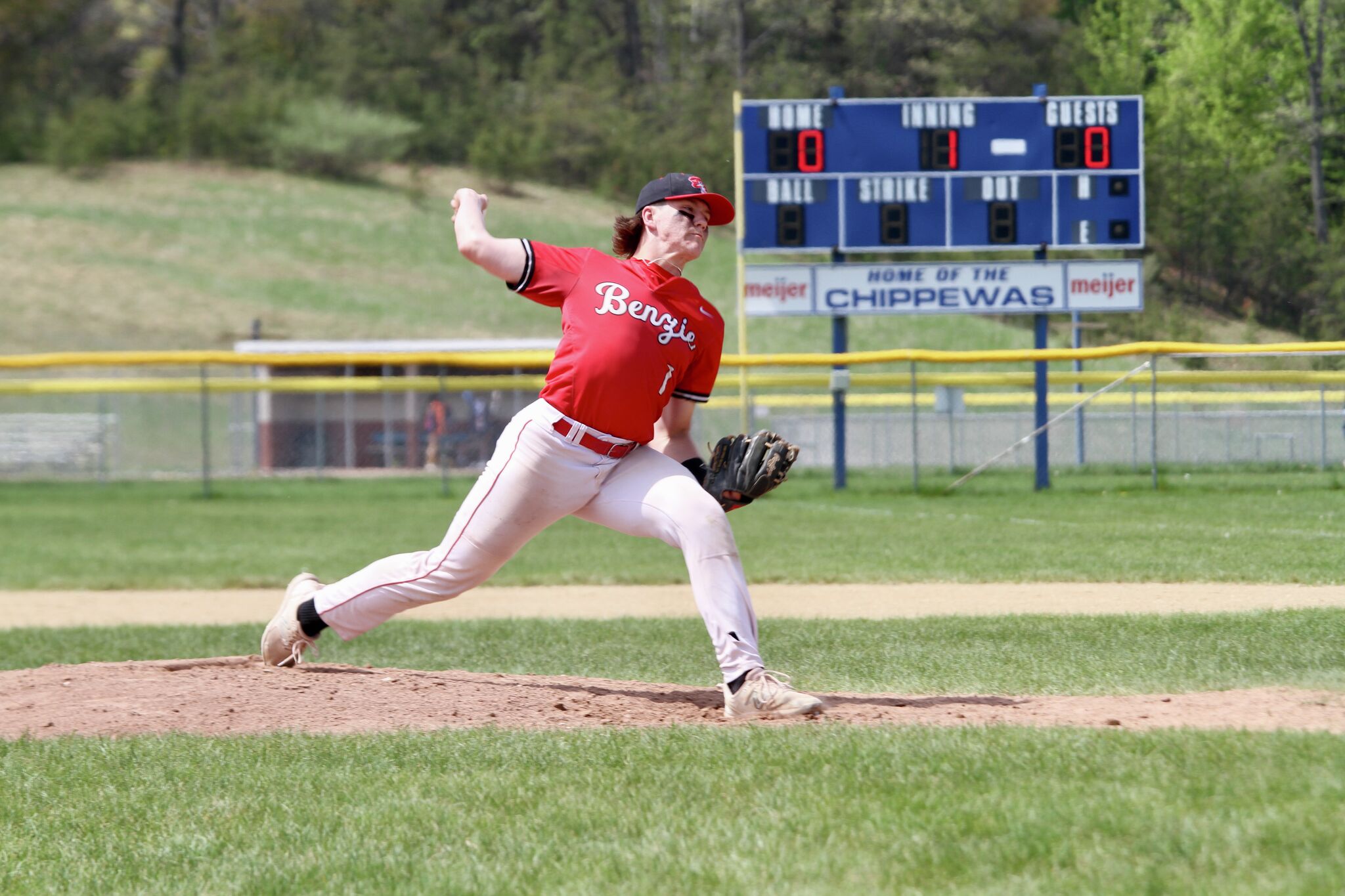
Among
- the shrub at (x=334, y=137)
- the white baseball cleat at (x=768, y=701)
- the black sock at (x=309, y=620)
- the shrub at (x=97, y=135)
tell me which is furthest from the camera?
the shrub at (x=334, y=137)

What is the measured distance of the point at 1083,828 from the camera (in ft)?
9.67

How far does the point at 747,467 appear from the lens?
4777mm

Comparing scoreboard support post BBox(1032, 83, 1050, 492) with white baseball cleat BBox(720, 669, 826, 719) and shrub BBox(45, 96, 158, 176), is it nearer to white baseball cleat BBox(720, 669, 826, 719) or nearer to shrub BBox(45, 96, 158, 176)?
white baseball cleat BBox(720, 669, 826, 719)

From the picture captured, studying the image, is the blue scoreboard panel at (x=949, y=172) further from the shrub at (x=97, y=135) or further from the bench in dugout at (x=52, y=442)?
the shrub at (x=97, y=135)

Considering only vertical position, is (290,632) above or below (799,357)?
below

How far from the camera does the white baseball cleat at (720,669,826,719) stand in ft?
14.6

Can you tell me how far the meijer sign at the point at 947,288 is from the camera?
17312 mm

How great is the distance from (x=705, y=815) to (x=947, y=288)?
48.8ft

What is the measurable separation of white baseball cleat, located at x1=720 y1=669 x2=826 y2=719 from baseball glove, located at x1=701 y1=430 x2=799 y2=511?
60 centimetres

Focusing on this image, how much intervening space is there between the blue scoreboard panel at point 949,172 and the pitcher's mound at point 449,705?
1222cm

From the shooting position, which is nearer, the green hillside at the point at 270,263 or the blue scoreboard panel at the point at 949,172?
the blue scoreboard panel at the point at 949,172

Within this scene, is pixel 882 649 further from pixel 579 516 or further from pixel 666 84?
pixel 666 84

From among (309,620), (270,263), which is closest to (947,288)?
(309,620)

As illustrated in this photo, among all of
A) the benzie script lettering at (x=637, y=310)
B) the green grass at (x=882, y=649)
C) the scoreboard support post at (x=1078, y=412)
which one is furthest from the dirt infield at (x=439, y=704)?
the scoreboard support post at (x=1078, y=412)
